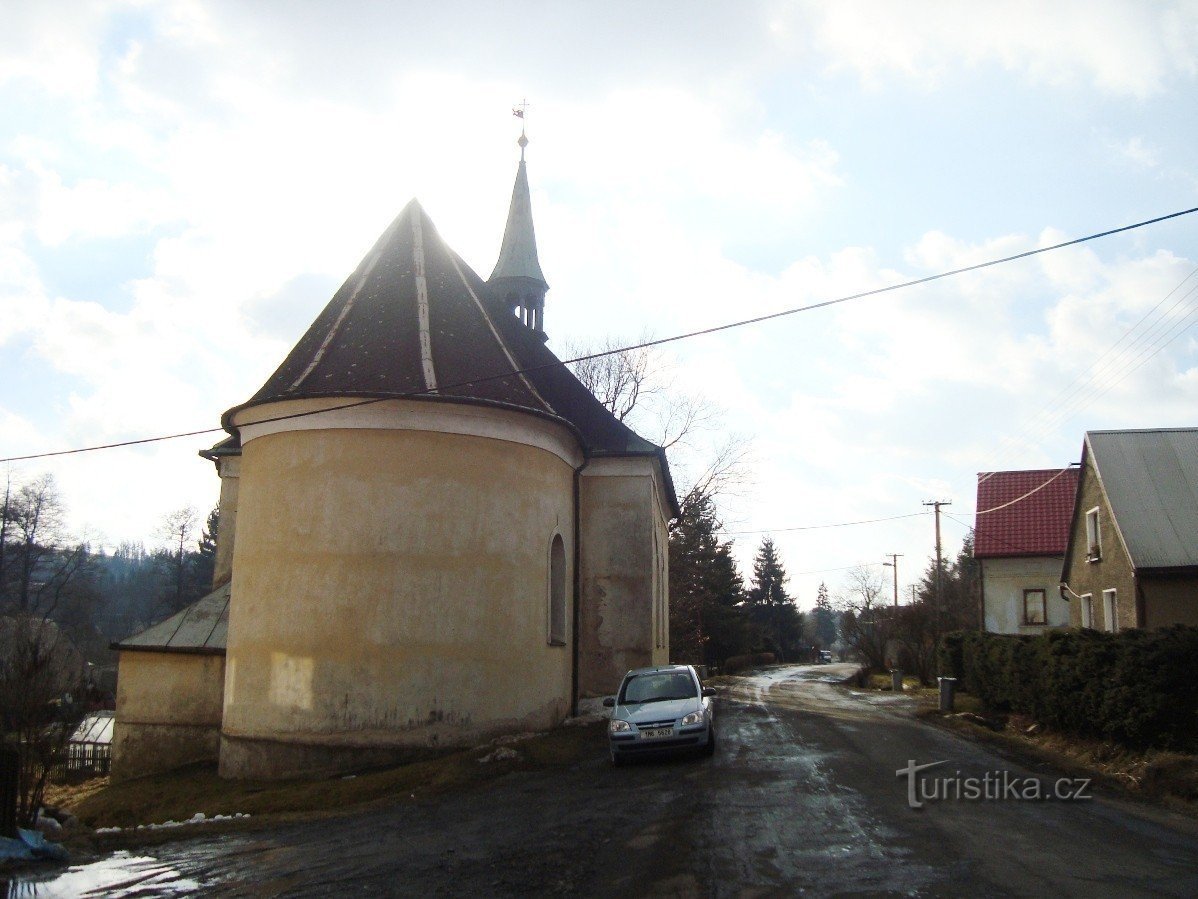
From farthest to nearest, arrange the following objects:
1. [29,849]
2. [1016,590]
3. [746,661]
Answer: [746,661] → [1016,590] → [29,849]

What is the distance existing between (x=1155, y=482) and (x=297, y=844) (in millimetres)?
24123

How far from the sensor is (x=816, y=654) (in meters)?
90.4

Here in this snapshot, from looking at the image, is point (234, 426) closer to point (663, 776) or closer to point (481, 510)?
point (481, 510)

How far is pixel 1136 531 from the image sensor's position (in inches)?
977

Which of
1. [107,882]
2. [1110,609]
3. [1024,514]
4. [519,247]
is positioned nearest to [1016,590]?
[1024,514]

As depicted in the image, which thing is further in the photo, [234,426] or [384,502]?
[234,426]

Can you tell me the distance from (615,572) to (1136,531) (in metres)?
13.4

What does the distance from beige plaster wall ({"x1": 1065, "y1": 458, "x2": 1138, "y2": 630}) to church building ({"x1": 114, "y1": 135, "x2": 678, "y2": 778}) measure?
14459 millimetres

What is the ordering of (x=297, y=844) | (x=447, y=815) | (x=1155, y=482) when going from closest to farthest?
(x=297, y=844)
(x=447, y=815)
(x=1155, y=482)

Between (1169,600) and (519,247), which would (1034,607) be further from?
(519,247)

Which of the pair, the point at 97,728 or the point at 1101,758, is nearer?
the point at 1101,758

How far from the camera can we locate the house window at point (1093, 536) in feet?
89.0

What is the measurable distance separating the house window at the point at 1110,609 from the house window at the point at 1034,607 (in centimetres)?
1188

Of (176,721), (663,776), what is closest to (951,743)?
(663,776)
